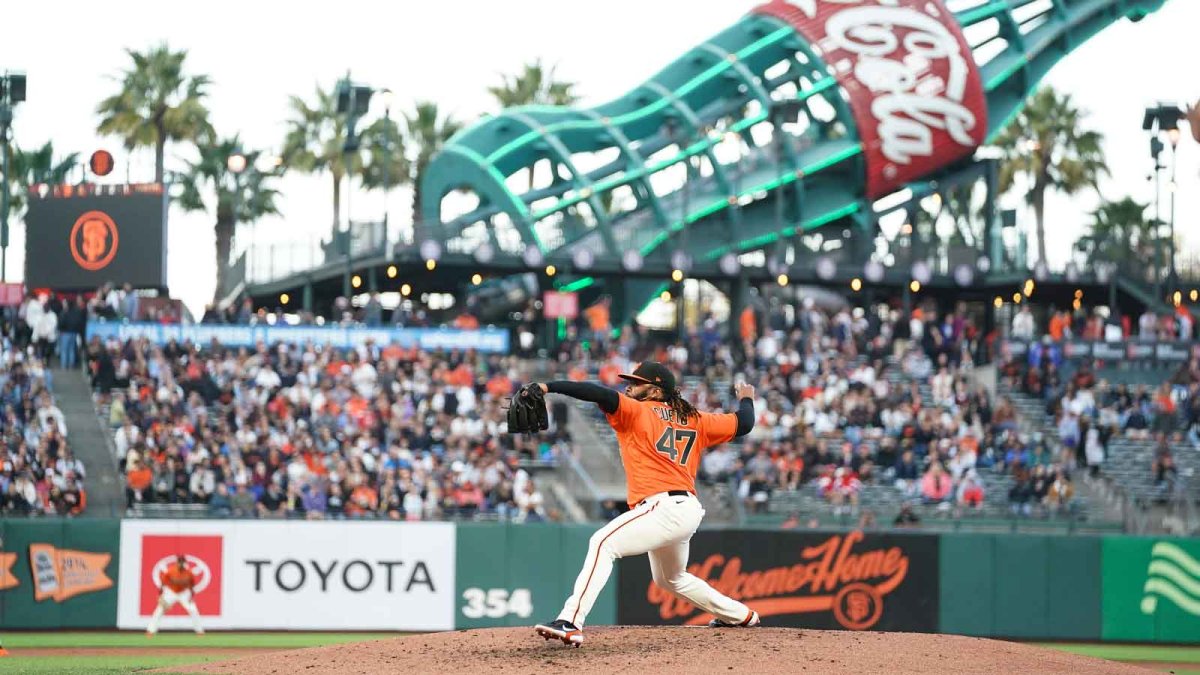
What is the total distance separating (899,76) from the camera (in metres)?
40.3

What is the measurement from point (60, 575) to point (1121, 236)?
38.1 m

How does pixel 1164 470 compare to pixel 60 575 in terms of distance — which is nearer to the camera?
pixel 60 575

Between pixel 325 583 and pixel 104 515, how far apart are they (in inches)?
153

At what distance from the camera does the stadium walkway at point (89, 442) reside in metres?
25.5

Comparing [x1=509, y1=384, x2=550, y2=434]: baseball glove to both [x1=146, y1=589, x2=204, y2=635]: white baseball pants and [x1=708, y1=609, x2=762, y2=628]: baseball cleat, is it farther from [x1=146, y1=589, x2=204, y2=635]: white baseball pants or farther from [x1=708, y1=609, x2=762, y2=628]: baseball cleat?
[x1=146, y1=589, x2=204, y2=635]: white baseball pants

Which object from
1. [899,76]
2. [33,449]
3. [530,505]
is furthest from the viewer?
[899,76]

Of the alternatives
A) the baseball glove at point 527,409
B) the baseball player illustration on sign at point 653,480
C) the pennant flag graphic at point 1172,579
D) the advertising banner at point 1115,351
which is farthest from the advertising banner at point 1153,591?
the baseball glove at point 527,409

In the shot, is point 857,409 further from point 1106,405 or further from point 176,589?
point 176,589

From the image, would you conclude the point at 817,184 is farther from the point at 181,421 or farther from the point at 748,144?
the point at 181,421

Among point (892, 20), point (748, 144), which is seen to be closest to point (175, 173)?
point (748, 144)

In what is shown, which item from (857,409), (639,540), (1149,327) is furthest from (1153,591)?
(639,540)

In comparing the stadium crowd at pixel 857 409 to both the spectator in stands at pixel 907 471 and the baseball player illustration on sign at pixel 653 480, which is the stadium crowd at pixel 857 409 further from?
the baseball player illustration on sign at pixel 653 480

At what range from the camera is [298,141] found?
58.3m

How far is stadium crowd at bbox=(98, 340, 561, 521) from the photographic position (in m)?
24.8
